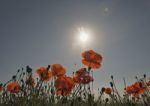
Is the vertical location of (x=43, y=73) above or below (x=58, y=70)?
below

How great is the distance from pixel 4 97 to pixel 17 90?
2.32 ft

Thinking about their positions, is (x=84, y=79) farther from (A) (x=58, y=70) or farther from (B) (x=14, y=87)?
(B) (x=14, y=87)

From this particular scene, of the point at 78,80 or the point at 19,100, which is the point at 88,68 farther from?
the point at 19,100

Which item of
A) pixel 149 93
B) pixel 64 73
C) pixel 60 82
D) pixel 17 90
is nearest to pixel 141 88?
pixel 149 93

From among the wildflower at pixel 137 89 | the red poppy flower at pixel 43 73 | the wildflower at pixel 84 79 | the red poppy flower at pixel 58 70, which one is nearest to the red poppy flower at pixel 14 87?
the red poppy flower at pixel 43 73

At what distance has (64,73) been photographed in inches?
199

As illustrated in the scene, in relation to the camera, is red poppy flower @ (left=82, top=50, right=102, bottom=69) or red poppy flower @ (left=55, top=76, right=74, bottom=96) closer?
red poppy flower @ (left=55, top=76, right=74, bottom=96)

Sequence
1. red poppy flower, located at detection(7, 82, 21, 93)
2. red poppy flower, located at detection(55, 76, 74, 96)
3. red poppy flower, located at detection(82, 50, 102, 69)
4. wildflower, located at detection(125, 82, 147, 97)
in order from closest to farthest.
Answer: red poppy flower, located at detection(55, 76, 74, 96) → red poppy flower, located at detection(7, 82, 21, 93) → red poppy flower, located at detection(82, 50, 102, 69) → wildflower, located at detection(125, 82, 147, 97)

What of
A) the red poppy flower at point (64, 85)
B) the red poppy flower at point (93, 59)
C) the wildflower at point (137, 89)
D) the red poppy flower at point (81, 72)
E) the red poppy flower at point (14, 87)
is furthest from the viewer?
the wildflower at point (137, 89)

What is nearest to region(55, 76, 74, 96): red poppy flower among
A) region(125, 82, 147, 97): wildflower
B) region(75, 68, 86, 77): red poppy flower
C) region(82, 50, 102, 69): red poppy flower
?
region(75, 68, 86, 77): red poppy flower

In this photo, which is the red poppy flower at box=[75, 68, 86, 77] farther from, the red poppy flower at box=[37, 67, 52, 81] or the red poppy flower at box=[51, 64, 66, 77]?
the red poppy flower at box=[37, 67, 52, 81]

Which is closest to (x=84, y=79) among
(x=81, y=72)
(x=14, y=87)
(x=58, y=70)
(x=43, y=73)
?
(x=81, y=72)

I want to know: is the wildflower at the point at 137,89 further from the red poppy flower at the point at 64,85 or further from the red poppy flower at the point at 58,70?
the red poppy flower at the point at 64,85

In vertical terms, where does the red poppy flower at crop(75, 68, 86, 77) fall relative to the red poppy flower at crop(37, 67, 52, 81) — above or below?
above
